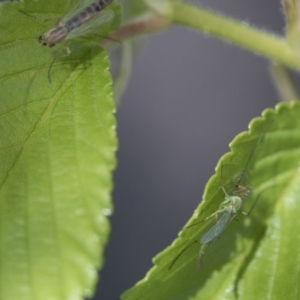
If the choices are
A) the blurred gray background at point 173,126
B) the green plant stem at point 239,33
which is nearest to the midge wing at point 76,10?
the green plant stem at point 239,33

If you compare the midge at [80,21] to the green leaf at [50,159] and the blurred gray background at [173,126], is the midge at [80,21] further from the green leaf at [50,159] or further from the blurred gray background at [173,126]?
the blurred gray background at [173,126]

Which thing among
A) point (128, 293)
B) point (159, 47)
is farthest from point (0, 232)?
point (159, 47)

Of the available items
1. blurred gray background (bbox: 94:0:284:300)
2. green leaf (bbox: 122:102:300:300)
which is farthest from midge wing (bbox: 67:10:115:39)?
blurred gray background (bbox: 94:0:284:300)

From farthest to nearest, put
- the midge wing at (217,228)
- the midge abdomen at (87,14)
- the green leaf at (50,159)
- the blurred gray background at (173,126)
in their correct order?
the blurred gray background at (173,126) → the midge abdomen at (87,14) → the midge wing at (217,228) → the green leaf at (50,159)

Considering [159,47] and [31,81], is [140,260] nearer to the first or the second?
[159,47]

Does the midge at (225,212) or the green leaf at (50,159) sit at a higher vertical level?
the green leaf at (50,159)

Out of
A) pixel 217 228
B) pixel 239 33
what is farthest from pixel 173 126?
pixel 217 228
